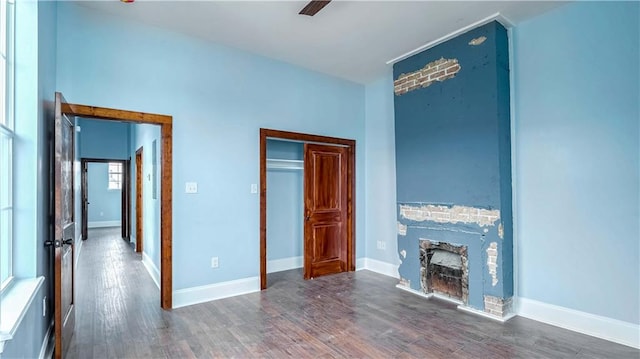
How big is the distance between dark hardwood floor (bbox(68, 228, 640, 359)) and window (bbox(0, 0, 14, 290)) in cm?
105

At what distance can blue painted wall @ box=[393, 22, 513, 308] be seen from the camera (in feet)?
11.0

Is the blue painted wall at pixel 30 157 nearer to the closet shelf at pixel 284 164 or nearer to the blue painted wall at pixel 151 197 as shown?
the blue painted wall at pixel 151 197

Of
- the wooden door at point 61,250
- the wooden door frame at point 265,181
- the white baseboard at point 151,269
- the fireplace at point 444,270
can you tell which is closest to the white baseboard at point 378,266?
the wooden door frame at point 265,181

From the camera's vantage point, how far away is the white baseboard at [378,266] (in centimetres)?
488

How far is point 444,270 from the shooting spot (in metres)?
3.88

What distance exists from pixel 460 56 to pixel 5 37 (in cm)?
393

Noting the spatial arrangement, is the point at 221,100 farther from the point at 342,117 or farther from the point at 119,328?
the point at 119,328

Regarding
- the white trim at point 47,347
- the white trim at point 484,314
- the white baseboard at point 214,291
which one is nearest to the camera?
the white trim at point 47,347

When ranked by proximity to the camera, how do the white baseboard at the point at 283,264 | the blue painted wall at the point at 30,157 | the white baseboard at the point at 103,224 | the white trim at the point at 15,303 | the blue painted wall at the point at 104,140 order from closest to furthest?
the white trim at the point at 15,303 < the blue painted wall at the point at 30,157 < the white baseboard at the point at 283,264 < the blue painted wall at the point at 104,140 < the white baseboard at the point at 103,224

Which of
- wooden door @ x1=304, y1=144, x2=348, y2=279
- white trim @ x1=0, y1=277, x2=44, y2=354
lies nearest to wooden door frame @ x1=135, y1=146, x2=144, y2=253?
wooden door @ x1=304, y1=144, x2=348, y2=279

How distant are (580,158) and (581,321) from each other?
1490 millimetres

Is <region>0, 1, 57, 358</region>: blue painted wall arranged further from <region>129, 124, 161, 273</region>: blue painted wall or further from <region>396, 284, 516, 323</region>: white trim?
<region>396, 284, 516, 323</region>: white trim

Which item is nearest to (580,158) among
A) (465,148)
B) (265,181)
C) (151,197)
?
(465,148)

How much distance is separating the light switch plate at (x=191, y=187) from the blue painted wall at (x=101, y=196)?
9728 millimetres
